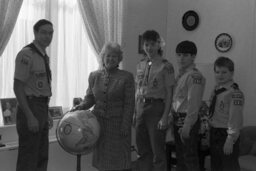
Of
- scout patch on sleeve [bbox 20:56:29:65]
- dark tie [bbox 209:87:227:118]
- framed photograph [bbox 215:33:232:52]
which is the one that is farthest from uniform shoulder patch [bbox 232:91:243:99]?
framed photograph [bbox 215:33:232:52]

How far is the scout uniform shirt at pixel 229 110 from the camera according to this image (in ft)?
8.79

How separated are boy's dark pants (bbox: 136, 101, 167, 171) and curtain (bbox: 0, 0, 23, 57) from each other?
1532 millimetres

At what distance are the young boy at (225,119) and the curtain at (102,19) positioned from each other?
176 centimetres

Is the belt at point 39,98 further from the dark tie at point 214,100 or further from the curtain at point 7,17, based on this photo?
the dark tie at point 214,100

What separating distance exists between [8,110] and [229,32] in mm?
3053

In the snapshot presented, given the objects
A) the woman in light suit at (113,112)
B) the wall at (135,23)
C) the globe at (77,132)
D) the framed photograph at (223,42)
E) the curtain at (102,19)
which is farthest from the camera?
the wall at (135,23)

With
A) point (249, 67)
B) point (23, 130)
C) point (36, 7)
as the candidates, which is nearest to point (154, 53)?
point (23, 130)

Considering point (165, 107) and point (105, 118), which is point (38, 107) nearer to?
point (105, 118)

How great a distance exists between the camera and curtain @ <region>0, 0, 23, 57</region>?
336 cm

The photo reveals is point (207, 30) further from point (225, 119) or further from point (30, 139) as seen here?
point (30, 139)

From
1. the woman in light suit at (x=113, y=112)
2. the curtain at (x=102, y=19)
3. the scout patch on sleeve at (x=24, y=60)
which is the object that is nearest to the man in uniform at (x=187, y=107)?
the woman in light suit at (x=113, y=112)

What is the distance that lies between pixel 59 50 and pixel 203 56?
2140 millimetres

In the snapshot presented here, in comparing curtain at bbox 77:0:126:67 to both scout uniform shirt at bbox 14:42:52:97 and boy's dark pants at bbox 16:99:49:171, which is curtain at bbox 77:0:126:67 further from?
boy's dark pants at bbox 16:99:49:171

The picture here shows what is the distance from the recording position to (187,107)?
2.89m
